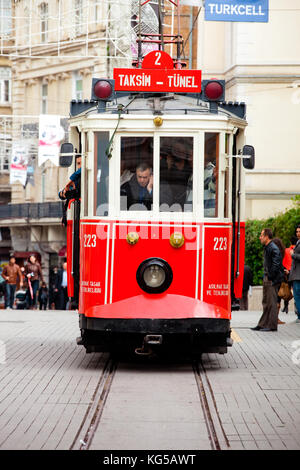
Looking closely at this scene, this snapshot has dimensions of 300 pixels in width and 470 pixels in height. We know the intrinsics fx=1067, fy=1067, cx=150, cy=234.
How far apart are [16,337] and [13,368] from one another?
4.63 meters

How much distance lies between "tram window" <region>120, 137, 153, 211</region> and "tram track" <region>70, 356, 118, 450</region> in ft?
6.58

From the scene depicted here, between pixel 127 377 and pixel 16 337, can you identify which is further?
pixel 16 337

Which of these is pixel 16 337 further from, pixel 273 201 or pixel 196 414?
pixel 273 201

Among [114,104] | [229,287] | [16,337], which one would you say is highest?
[114,104]

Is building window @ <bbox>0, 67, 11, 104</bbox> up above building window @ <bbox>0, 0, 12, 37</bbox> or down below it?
below

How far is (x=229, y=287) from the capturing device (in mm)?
12789

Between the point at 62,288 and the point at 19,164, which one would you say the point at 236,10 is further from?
the point at 19,164

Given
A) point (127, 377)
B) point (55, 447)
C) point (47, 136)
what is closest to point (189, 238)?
point (127, 377)

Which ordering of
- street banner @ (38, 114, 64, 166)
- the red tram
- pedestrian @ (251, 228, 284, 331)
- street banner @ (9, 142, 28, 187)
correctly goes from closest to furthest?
the red tram
pedestrian @ (251, 228, 284, 331)
street banner @ (38, 114, 64, 166)
street banner @ (9, 142, 28, 187)

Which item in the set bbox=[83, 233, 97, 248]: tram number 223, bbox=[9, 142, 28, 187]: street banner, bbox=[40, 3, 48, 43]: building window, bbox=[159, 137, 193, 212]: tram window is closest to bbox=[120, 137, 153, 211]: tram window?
bbox=[159, 137, 193, 212]: tram window

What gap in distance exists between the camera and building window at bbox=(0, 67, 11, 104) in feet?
187

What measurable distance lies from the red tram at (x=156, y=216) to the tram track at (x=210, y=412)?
45 cm

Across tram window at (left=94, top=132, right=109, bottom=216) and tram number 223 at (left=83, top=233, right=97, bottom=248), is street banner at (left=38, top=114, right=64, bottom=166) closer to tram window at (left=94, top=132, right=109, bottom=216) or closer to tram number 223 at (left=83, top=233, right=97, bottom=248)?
tram window at (left=94, top=132, right=109, bottom=216)

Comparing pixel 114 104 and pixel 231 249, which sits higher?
pixel 114 104
